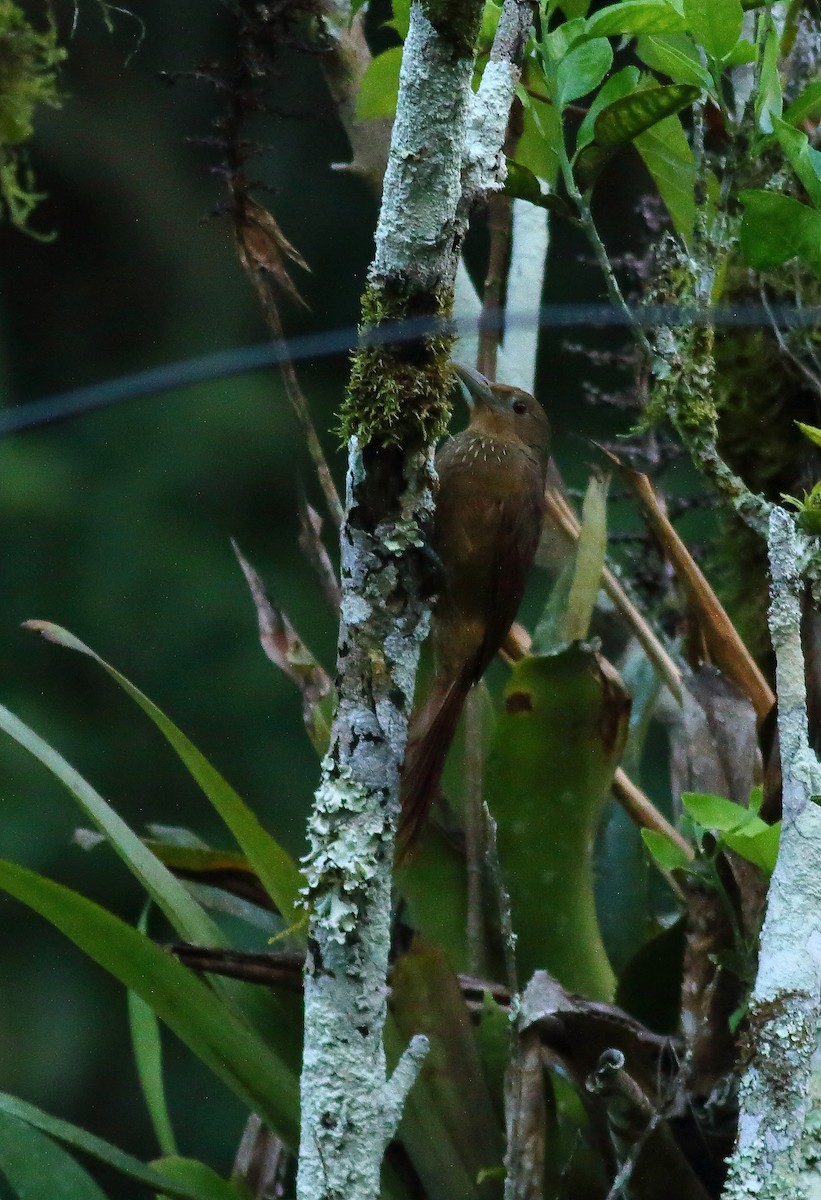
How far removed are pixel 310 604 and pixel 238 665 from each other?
19 cm

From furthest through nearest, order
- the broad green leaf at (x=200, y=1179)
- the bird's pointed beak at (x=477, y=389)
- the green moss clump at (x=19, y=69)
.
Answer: the green moss clump at (x=19, y=69) → the bird's pointed beak at (x=477, y=389) → the broad green leaf at (x=200, y=1179)

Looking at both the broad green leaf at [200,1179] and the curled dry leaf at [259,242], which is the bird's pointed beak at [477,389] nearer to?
the curled dry leaf at [259,242]

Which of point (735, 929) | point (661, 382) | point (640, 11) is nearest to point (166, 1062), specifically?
point (735, 929)

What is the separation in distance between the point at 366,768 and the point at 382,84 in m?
0.50

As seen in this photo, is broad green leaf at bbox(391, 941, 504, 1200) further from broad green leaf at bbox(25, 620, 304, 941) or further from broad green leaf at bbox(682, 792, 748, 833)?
broad green leaf at bbox(682, 792, 748, 833)

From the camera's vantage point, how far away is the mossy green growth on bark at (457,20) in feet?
1.94

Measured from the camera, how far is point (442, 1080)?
0.88m

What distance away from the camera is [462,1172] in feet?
2.88

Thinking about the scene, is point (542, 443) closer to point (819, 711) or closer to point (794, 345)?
point (794, 345)

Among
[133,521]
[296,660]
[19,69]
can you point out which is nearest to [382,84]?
[296,660]

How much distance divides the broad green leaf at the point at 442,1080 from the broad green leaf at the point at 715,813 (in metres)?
0.24

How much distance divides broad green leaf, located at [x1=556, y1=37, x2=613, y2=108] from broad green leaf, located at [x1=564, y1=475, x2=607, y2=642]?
0.38 m

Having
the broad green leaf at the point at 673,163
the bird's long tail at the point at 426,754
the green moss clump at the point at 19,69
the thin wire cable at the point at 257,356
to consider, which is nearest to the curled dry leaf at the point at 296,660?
the bird's long tail at the point at 426,754

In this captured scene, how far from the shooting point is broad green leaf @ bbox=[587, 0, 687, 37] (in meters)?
0.73
